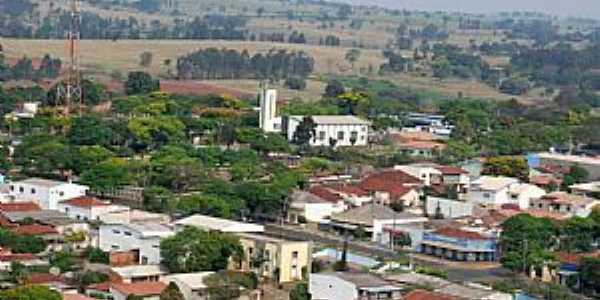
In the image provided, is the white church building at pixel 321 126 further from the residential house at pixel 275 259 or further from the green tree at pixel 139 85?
the residential house at pixel 275 259

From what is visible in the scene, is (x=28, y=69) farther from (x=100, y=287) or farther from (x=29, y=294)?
(x=29, y=294)

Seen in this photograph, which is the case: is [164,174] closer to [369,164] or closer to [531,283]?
[369,164]

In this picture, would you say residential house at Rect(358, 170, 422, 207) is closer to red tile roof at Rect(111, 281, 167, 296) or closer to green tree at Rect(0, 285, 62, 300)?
red tile roof at Rect(111, 281, 167, 296)

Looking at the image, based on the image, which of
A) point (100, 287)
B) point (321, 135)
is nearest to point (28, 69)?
point (321, 135)

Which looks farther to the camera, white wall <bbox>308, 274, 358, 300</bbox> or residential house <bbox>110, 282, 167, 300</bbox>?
white wall <bbox>308, 274, 358, 300</bbox>

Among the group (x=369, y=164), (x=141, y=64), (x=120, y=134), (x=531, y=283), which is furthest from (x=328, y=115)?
(x=141, y=64)

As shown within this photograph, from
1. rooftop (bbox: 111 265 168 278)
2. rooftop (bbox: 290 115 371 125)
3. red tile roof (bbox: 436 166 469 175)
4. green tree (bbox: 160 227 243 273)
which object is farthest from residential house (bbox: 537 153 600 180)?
rooftop (bbox: 111 265 168 278)
